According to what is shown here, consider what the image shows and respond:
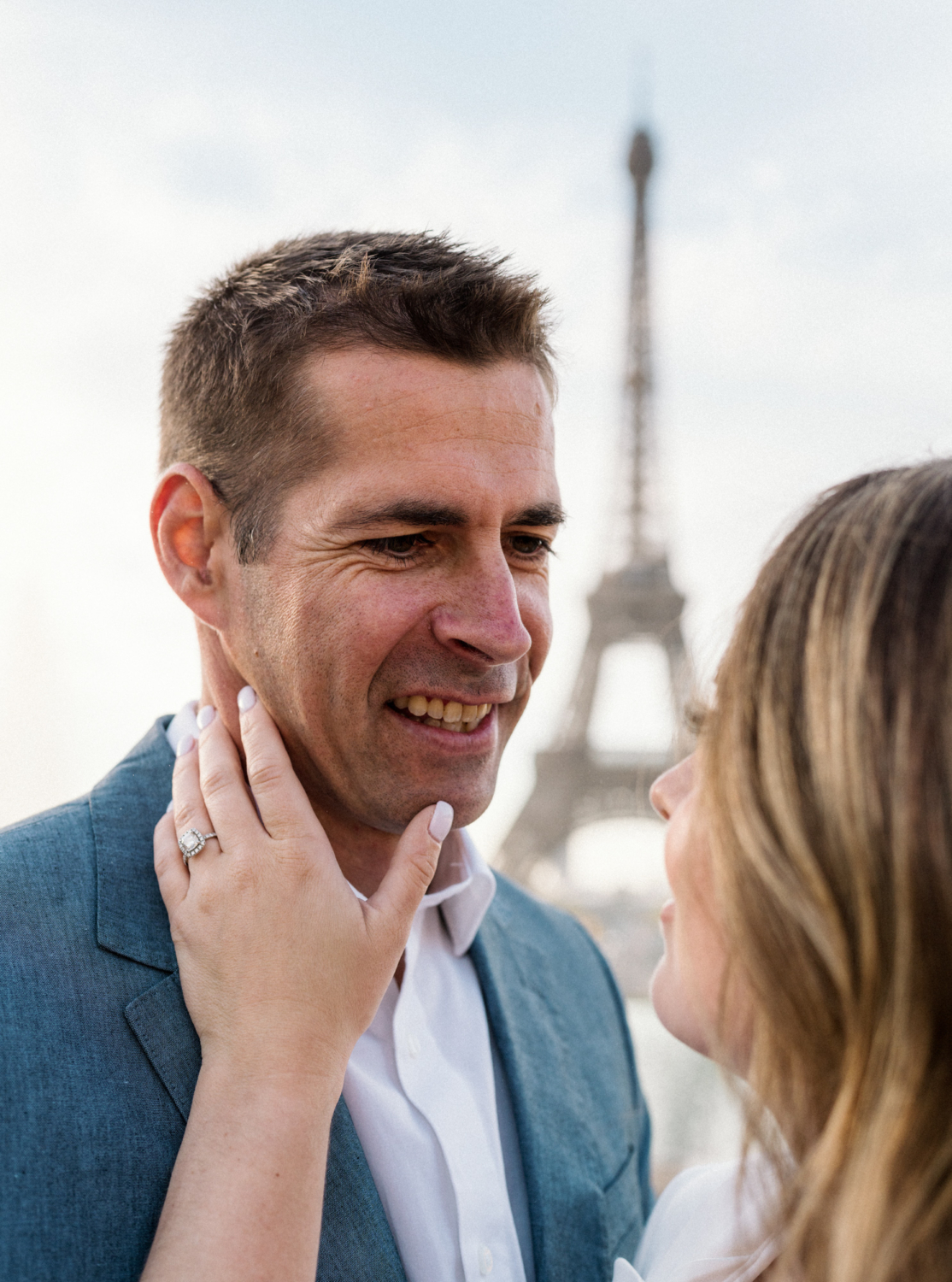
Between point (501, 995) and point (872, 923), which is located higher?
point (872, 923)

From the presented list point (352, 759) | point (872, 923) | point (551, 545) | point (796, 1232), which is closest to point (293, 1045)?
point (352, 759)

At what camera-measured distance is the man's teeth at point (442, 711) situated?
8.24 ft

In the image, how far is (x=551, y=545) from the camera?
2.77 m

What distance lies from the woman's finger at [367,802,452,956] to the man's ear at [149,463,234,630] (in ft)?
2.32

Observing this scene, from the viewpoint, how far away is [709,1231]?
6.92 ft

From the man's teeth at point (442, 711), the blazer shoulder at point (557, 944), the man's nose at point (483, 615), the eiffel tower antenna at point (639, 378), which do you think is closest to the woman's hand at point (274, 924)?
the man's teeth at point (442, 711)

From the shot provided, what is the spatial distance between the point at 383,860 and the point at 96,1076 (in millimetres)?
898

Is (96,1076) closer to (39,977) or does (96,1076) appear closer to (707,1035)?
(39,977)

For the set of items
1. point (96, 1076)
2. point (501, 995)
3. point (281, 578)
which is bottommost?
point (501, 995)

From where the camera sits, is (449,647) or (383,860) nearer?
(449,647)

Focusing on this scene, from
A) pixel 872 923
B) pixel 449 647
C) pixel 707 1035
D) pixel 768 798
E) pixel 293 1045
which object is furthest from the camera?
pixel 449 647

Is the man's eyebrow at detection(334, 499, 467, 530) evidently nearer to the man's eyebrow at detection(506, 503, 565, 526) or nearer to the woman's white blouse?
the man's eyebrow at detection(506, 503, 565, 526)

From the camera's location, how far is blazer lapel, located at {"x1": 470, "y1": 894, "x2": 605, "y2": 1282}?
249cm

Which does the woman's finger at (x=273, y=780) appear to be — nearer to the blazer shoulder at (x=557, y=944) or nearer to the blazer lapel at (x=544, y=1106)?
the blazer lapel at (x=544, y=1106)
